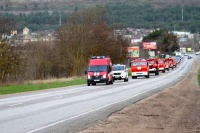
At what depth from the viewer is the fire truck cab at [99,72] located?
A: 169ft

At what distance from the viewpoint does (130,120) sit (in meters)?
19.1

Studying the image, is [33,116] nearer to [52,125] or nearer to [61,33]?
[52,125]

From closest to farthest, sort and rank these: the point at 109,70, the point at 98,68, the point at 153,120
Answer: the point at 153,120
the point at 98,68
the point at 109,70

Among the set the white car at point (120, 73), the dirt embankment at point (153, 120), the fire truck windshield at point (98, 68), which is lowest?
the dirt embankment at point (153, 120)

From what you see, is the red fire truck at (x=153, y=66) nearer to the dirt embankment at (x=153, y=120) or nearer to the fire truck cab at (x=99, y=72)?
the fire truck cab at (x=99, y=72)

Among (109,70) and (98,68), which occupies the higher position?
(98,68)

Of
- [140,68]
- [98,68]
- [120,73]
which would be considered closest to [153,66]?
[140,68]

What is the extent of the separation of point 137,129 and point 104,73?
34822 mm

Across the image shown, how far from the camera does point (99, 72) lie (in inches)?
2024

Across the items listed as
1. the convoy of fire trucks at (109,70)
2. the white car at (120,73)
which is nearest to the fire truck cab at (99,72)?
the convoy of fire trucks at (109,70)

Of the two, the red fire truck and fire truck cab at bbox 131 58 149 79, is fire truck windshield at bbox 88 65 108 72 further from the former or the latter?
the red fire truck

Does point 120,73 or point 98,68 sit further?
point 120,73

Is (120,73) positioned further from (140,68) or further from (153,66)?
(153,66)

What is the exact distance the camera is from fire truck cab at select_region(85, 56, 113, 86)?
51438mm
